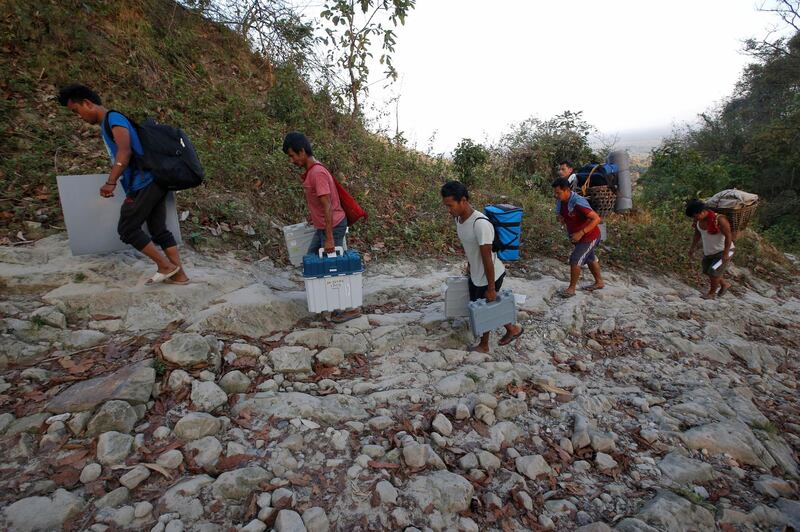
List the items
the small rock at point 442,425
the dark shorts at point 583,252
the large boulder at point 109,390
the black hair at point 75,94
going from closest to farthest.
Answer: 1. the large boulder at point 109,390
2. the small rock at point 442,425
3. the black hair at point 75,94
4. the dark shorts at point 583,252

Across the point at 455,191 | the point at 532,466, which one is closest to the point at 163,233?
the point at 455,191

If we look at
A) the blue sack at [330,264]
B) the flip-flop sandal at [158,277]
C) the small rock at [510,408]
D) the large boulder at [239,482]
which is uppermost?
the blue sack at [330,264]

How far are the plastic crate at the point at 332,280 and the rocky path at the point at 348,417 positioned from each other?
28cm

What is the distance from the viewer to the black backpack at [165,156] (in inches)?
131

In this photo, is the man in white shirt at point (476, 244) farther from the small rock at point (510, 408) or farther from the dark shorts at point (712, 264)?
the dark shorts at point (712, 264)

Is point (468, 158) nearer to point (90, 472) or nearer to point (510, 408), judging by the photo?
point (510, 408)

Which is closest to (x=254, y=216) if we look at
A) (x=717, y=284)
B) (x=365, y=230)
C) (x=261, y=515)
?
(x=365, y=230)

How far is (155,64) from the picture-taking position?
7.11m

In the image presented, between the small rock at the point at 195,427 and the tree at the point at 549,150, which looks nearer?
the small rock at the point at 195,427

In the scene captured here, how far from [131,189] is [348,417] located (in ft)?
8.72

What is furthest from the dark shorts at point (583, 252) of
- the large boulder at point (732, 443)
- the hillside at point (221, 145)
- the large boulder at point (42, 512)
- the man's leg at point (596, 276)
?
the large boulder at point (42, 512)

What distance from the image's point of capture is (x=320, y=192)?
11.3 ft

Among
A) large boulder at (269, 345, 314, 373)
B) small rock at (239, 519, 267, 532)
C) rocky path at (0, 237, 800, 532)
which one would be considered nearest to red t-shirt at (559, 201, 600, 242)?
rocky path at (0, 237, 800, 532)

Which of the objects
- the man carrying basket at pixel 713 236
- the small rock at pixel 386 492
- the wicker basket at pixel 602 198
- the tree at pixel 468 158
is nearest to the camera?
the small rock at pixel 386 492
